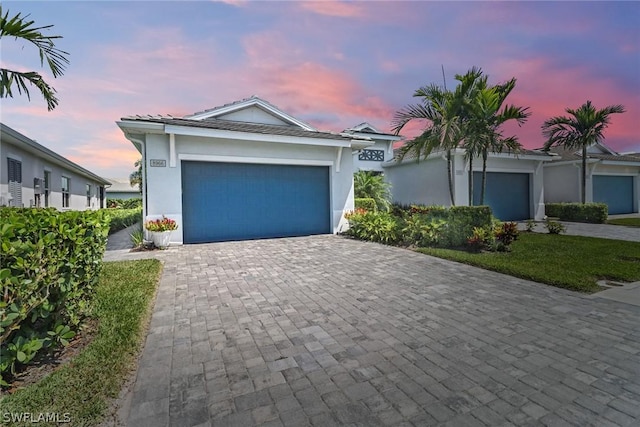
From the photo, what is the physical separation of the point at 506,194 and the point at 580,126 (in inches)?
216

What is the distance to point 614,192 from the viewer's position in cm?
2027

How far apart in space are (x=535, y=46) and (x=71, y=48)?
10970 mm

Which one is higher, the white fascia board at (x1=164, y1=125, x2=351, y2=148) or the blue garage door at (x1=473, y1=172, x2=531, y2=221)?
the white fascia board at (x1=164, y1=125, x2=351, y2=148)

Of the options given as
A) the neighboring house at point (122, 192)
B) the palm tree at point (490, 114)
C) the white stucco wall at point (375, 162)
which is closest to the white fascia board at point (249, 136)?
the palm tree at point (490, 114)

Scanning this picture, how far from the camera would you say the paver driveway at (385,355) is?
6.89 ft

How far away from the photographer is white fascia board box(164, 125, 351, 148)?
28.0ft

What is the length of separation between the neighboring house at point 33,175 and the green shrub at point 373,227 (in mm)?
10709

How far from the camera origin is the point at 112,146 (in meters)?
10.4

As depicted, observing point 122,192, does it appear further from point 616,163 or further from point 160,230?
point 616,163

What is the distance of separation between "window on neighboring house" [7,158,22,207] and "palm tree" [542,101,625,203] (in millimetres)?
24247

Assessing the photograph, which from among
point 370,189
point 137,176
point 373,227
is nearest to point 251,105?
point 370,189

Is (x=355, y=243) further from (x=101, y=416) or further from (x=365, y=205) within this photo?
(x=101, y=416)

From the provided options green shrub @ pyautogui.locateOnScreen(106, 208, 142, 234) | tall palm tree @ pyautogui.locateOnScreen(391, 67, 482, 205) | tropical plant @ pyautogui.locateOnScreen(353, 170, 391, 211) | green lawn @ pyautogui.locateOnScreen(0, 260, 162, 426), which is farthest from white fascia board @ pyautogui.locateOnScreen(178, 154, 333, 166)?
green shrub @ pyautogui.locateOnScreen(106, 208, 142, 234)

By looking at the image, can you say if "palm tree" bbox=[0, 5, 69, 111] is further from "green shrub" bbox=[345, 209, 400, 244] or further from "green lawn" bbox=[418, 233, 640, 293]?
"green lawn" bbox=[418, 233, 640, 293]
